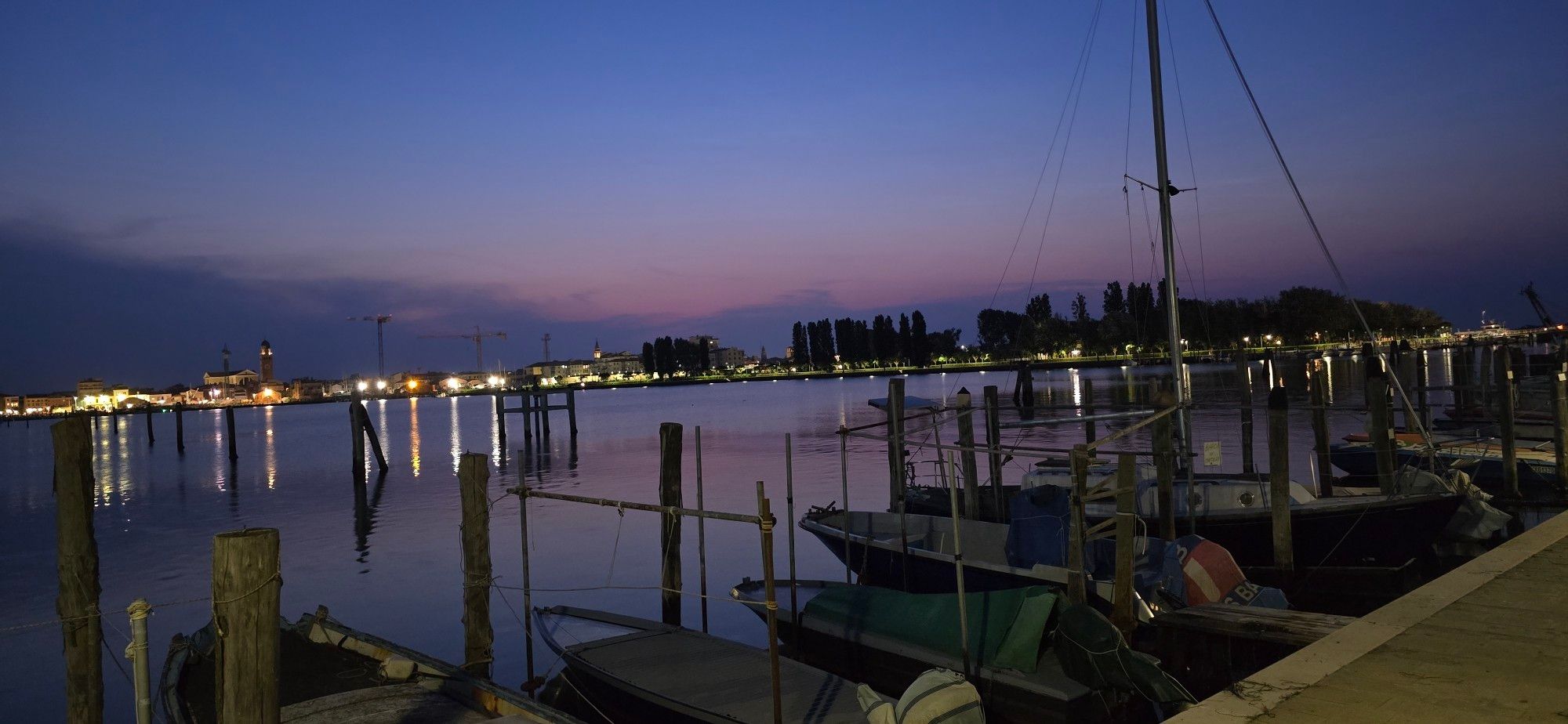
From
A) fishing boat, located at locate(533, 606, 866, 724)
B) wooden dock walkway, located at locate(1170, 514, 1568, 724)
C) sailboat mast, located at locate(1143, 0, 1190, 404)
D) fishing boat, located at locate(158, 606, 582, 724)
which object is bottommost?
fishing boat, located at locate(533, 606, 866, 724)

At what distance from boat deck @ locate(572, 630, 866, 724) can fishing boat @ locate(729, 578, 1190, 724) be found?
77cm

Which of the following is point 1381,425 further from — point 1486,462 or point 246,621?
point 246,621

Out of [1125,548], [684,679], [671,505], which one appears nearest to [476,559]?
[684,679]

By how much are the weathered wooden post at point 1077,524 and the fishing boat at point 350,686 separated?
16.1 feet

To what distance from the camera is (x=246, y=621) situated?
16.6 feet

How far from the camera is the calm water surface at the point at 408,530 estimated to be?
1488 cm

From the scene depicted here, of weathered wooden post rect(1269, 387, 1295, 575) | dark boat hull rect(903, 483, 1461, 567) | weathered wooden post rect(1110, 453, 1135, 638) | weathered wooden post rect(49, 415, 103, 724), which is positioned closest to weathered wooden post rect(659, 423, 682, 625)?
weathered wooden post rect(1110, 453, 1135, 638)

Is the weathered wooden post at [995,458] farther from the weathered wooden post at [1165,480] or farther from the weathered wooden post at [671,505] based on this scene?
the weathered wooden post at [671,505]

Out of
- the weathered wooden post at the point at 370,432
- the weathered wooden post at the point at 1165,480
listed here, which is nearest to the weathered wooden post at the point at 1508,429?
the weathered wooden post at the point at 1165,480

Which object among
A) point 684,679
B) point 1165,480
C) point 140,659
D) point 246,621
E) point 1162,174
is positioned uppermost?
point 1162,174

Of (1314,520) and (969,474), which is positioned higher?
(969,474)

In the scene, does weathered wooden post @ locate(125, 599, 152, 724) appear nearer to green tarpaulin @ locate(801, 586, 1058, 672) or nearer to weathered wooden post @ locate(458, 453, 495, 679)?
weathered wooden post @ locate(458, 453, 495, 679)

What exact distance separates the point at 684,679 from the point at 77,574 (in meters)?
5.76

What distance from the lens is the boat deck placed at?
7.90 m
